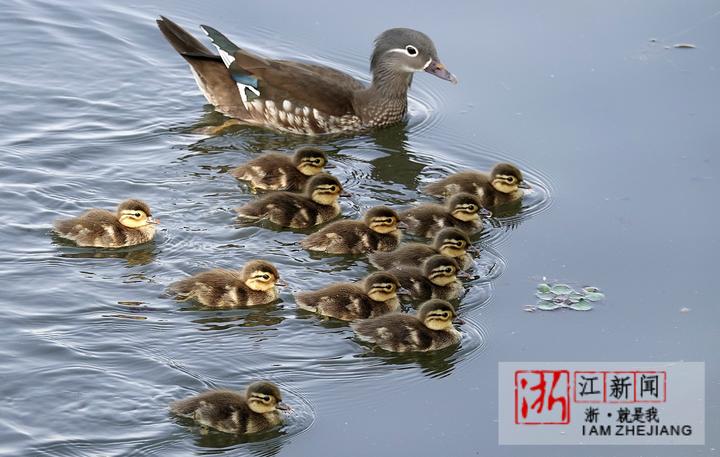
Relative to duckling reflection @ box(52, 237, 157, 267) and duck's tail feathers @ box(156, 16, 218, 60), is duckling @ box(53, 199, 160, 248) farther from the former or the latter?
duck's tail feathers @ box(156, 16, 218, 60)

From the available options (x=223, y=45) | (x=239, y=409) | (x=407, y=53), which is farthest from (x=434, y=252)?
(x=223, y=45)

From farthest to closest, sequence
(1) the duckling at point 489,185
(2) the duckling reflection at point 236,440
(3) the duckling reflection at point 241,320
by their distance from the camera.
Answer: (1) the duckling at point 489,185 < (3) the duckling reflection at point 241,320 < (2) the duckling reflection at point 236,440

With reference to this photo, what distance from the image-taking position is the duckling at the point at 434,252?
8.59 m

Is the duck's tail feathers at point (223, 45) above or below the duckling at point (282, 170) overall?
above

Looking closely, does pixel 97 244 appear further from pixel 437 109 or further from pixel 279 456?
pixel 437 109

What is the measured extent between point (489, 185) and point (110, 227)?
2366 mm

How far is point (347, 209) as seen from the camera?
9391 mm

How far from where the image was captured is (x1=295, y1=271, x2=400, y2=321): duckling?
26.3 feet

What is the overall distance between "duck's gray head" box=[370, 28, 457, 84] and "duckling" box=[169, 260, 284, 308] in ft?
9.51

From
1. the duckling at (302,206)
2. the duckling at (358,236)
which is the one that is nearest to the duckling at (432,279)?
the duckling at (358,236)

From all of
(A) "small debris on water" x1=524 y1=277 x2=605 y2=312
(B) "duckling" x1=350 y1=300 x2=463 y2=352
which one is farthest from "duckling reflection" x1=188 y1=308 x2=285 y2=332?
(A) "small debris on water" x1=524 y1=277 x2=605 y2=312

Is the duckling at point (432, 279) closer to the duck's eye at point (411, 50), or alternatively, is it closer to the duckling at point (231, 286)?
the duckling at point (231, 286)

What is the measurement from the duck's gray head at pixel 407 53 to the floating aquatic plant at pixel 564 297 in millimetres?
2512

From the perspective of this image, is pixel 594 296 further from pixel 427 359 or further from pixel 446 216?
pixel 446 216
